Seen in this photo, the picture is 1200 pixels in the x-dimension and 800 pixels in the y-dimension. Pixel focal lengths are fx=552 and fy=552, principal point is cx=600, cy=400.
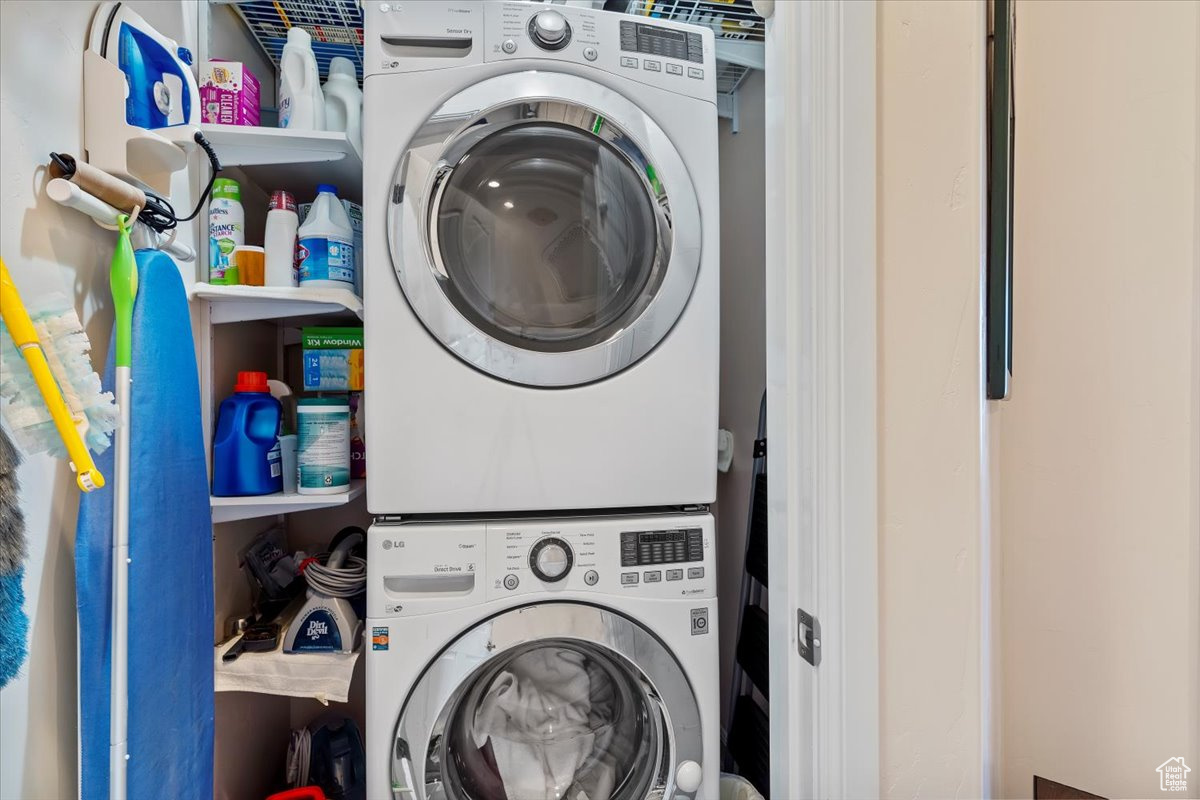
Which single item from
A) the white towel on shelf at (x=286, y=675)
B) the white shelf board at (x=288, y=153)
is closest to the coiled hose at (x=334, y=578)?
the white towel on shelf at (x=286, y=675)

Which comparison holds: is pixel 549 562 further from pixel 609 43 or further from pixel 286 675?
pixel 609 43

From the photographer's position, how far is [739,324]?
153cm

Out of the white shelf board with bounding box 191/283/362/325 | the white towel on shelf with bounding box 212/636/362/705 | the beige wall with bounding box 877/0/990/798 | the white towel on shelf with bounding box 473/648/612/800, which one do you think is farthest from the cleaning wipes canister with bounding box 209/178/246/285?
the beige wall with bounding box 877/0/990/798

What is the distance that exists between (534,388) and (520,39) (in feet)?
2.09

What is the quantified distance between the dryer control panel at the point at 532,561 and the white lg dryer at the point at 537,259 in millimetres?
47

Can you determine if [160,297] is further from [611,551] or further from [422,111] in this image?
[611,551]

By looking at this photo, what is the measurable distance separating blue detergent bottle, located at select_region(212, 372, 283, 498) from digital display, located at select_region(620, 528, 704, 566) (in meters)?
0.76

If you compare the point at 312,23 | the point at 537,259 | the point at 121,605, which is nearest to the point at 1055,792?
the point at 537,259

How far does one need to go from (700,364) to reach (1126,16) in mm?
687

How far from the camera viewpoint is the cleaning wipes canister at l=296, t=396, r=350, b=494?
3.74 feet

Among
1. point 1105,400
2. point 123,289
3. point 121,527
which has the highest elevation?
point 123,289

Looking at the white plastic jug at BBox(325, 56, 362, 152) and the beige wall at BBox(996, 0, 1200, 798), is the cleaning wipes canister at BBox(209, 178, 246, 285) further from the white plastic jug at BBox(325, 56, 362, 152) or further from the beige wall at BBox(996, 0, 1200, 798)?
the beige wall at BBox(996, 0, 1200, 798)

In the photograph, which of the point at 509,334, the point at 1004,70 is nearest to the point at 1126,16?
the point at 1004,70

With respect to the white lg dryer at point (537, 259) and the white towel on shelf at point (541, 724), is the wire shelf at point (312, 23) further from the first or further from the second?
the white towel on shelf at point (541, 724)
